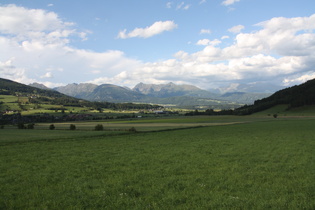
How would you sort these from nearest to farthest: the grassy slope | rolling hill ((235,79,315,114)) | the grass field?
the grass field
the grassy slope
rolling hill ((235,79,315,114))

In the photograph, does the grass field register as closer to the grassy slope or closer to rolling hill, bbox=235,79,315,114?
the grassy slope

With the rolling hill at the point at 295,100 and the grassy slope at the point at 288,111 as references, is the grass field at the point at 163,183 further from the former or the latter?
the rolling hill at the point at 295,100

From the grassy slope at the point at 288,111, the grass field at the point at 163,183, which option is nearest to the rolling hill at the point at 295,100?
the grassy slope at the point at 288,111

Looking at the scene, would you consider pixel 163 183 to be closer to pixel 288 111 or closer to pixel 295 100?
pixel 288 111

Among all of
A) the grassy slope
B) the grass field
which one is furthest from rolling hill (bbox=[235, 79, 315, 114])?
the grass field

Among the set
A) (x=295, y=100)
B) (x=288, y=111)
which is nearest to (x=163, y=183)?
(x=288, y=111)

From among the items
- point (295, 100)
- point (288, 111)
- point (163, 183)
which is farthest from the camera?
point (295, 100)

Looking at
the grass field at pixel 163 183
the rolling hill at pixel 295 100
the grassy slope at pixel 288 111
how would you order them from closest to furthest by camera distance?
the grass field at pixel 163 183
the grassy slope at pixel 288 111
the rolling hill at pixel 295 100

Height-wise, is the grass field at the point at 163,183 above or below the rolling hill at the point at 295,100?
below

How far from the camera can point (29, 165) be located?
890 inches

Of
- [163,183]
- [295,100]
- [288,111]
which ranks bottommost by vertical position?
[163,183]

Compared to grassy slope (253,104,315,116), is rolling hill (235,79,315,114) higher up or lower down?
higher up

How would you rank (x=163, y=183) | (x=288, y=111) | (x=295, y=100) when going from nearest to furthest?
(x=163, y=183)
(x=288, y=111)
(x=295, y=100)

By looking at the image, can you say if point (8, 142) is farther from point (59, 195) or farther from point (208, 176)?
point (208, 176)
